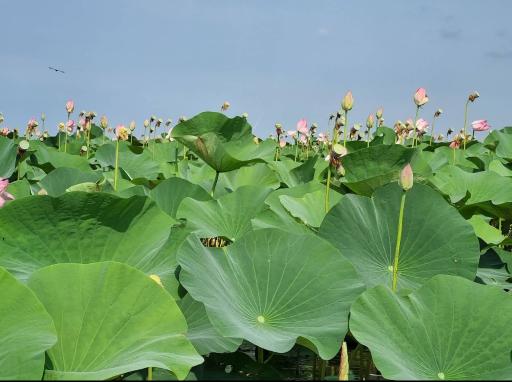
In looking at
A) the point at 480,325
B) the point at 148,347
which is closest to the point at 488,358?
the point at 480,325

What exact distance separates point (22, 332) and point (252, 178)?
1.94 metres

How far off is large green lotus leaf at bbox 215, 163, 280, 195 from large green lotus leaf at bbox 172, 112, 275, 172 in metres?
0.05

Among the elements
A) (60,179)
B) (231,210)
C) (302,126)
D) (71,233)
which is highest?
(302,126)

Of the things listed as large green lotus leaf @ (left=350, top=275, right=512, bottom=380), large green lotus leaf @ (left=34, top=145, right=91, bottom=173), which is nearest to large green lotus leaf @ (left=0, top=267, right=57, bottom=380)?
large green lotus leaf @ (left=350, top=275, right=512, bottom=380)

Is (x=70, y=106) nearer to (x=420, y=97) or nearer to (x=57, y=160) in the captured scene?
(x=57, y=160)

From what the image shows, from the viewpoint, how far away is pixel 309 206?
6.81ft

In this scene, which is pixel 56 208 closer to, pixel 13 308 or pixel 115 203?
pixel 115 203

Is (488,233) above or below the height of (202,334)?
above

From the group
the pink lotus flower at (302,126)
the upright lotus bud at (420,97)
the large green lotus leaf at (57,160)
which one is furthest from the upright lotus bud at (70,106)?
the upright lotus bud at (420,97)

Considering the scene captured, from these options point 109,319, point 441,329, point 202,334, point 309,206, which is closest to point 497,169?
point 309,206

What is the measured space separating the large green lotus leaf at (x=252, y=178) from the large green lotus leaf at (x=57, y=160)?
2.98ft

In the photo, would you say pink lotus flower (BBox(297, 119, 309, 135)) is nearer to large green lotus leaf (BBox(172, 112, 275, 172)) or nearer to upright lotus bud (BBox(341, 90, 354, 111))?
large green lotus leaf (BBox(172, 112, 275, 172))

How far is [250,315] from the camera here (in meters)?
1.42

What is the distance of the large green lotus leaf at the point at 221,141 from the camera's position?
2529 mm
